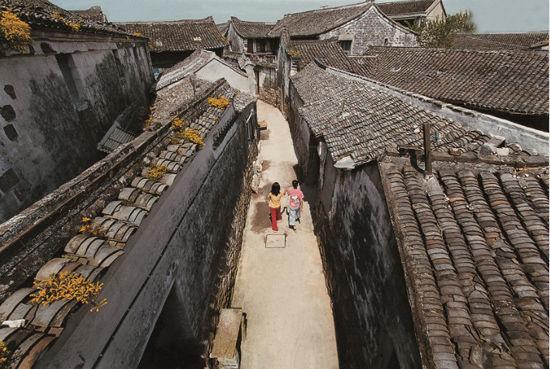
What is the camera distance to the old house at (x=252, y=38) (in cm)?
3756

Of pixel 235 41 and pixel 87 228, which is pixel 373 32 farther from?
pixel 87 228

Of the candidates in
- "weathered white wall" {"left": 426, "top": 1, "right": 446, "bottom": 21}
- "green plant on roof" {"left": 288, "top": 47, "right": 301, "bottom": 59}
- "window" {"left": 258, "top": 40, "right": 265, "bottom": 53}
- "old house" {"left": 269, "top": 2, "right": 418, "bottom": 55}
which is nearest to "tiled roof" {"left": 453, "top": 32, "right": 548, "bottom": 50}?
"weathered white wall" {"left": 426, "top": 1, "right": 446, "bottom": 21}

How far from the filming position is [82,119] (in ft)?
30.5

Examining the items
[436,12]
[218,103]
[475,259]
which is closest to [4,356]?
[475,259]

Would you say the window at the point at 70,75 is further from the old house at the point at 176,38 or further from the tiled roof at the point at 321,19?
the tiled roof at the point at 321,19

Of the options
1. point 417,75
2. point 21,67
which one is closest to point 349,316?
point 21,67

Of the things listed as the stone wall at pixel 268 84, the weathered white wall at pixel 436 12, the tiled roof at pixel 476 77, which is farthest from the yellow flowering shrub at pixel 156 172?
the weathered white wall at pixel 436 12

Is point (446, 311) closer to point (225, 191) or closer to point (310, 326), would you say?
point (310, 326)

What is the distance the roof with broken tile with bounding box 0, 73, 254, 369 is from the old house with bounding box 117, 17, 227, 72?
80.1 feet

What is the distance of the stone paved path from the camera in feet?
24.6

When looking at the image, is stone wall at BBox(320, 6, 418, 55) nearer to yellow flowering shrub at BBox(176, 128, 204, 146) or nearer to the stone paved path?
the stone paved path

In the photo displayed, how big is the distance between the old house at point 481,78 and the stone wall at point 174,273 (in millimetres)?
12724

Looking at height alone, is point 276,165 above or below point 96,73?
below

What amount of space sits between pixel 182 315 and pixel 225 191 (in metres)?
4.60
